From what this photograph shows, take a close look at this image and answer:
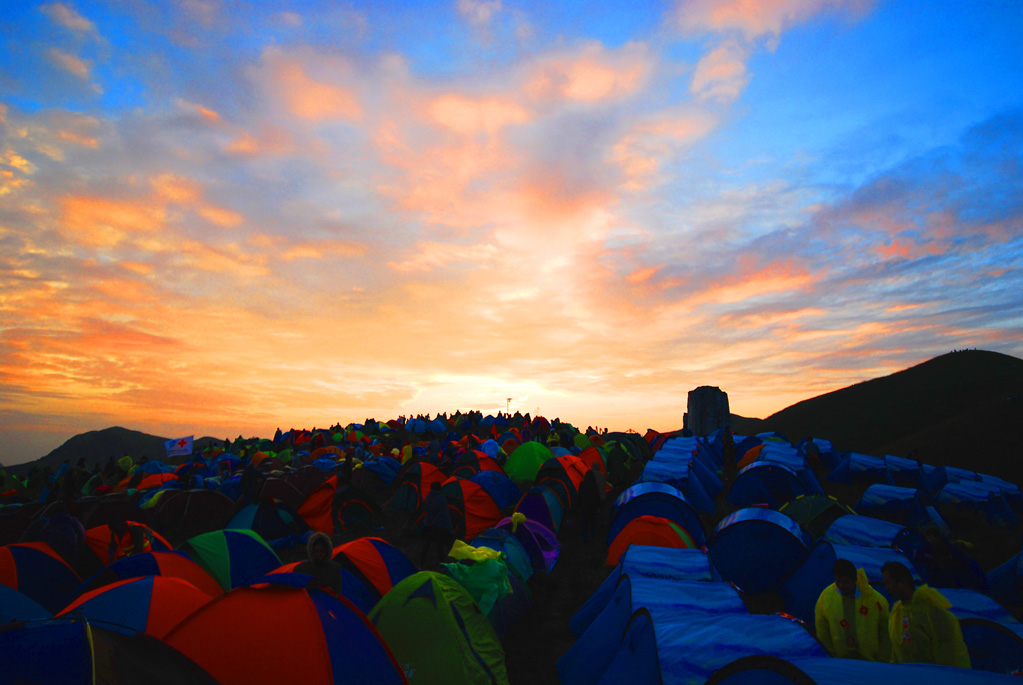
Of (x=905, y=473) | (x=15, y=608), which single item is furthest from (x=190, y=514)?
Answer: (x=905, y=473)

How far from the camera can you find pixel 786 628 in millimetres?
4641

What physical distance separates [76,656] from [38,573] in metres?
6.46

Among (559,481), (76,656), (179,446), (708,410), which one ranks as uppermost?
(708,410)

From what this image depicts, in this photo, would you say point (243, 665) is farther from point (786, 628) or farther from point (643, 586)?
point (786, 628)

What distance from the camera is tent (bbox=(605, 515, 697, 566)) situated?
32.0ft

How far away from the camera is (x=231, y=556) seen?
8820 millimetres

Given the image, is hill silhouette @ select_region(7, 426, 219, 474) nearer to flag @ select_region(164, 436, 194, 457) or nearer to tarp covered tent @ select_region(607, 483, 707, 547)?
flag @ select_region(164, 436, 194, 457)

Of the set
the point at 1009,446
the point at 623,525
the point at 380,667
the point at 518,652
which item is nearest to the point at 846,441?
the point at 1009,446

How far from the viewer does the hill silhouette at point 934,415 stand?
125ft

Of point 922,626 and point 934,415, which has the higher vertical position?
point 934,415

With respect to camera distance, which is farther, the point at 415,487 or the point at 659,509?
the point at 415,487

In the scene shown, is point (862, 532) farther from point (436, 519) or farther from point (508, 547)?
point (436, 519)

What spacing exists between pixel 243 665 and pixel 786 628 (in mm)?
5098

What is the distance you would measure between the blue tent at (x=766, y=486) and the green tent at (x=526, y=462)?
7.37 metres
